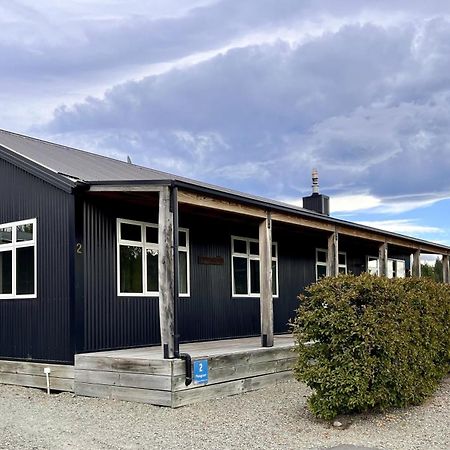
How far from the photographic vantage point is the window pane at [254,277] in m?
14.3

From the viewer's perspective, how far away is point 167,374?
800 centimetres

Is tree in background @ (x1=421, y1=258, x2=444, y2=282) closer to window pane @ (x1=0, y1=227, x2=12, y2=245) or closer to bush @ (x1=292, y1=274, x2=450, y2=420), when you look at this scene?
window pane @ (x1=0, y1=227, x2=12, y2=245)

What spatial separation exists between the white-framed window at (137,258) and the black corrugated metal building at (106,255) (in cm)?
2

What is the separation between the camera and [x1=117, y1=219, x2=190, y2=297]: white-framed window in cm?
1052

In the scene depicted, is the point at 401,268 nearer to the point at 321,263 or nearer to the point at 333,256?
the point at 321,263

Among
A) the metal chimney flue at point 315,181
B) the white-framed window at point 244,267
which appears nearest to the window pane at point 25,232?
the white-framed window at point 244,267

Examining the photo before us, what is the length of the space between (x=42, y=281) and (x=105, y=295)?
1.02 meters

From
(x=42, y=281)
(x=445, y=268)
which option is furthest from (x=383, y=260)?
(x=42, y=281)

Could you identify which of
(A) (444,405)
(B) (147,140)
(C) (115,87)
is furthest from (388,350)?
(B) (147,140)

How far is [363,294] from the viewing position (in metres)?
7.17

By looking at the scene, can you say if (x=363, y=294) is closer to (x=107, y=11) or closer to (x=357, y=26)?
(x=357, y=26)

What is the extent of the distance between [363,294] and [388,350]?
0.67 meters

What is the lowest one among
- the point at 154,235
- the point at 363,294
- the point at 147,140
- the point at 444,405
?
the point at 444,405

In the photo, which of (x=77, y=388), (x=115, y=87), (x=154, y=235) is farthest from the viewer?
(x=115, y=87)
